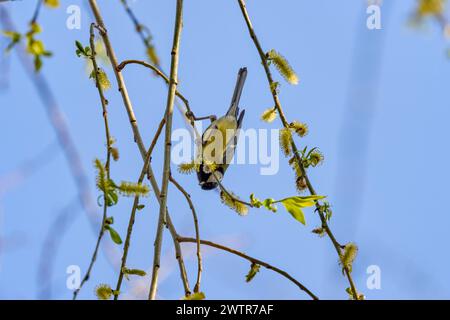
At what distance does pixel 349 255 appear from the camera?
2510mm

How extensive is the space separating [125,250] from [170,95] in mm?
584

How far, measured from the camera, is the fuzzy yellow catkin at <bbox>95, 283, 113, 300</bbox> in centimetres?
223

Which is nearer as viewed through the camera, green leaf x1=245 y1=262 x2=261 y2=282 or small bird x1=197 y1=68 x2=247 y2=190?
green leaf x1=245 y1=262 x2=261 y2=282

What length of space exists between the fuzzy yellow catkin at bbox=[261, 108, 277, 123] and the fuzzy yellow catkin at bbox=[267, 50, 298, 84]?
0.66 feet

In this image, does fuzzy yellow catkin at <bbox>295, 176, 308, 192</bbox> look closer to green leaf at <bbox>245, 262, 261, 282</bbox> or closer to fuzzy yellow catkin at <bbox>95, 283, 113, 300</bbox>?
green leaf at <bbox>245, 262, 261, 282</bbox>

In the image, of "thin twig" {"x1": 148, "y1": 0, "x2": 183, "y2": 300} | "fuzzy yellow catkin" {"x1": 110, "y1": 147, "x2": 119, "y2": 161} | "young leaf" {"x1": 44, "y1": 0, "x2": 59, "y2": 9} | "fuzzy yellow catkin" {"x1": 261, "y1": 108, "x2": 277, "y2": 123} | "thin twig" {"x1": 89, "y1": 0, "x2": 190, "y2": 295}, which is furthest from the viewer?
"fuzzy yellow catkin" {"x1": 261, "y1": 108, "x2": 277, "y2": 123}

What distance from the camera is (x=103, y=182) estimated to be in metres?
2.04

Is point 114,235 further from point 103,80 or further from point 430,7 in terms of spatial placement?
point 430,7

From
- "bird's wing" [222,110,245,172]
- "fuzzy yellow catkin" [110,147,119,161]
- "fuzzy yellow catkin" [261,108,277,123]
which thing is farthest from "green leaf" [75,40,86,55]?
"bird's wing" [222,110,245,172]

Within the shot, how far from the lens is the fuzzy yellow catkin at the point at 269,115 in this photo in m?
2.89

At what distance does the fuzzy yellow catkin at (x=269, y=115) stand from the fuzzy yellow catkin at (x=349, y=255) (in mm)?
723

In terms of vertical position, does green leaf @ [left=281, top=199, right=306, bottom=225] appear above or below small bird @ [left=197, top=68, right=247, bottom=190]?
below

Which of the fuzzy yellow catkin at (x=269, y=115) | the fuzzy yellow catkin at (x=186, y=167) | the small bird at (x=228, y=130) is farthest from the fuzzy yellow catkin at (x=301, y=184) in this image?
the small bird at (x=228, y=130)
